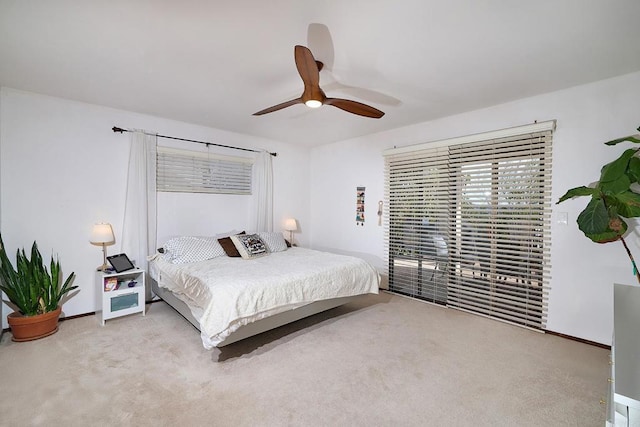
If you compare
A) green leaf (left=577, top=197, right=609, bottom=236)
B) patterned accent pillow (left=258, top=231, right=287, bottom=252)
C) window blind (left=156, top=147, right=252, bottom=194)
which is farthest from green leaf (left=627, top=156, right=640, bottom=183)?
window blind (left=156, top=147, right=252, bottom=194)

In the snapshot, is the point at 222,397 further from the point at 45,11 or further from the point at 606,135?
the point at 606,135

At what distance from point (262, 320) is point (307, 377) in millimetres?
670

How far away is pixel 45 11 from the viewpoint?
1.80 m

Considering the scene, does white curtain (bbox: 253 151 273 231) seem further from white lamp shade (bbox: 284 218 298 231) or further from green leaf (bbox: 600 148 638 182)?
green leaf (bbox: 600 148 638 182)

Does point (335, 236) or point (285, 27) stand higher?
point (285, 27)

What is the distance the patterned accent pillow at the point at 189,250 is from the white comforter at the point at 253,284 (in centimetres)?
12

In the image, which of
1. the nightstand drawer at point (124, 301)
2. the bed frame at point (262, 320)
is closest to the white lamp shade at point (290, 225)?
the bed frame at point (262, 320)

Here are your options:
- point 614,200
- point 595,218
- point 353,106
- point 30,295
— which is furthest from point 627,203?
Answer: point 30,295

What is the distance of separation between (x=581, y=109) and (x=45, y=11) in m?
4.33

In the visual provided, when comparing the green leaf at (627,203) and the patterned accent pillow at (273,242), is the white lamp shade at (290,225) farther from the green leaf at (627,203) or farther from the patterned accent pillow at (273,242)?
the green leaf at (627,203)

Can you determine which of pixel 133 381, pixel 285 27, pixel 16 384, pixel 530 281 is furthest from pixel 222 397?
pixel 530 281

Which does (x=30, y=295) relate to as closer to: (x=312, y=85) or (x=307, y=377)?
(x=307, y=377)

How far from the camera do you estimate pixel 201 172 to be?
14.0 ft

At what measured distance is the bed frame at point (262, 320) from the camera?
2.52m
